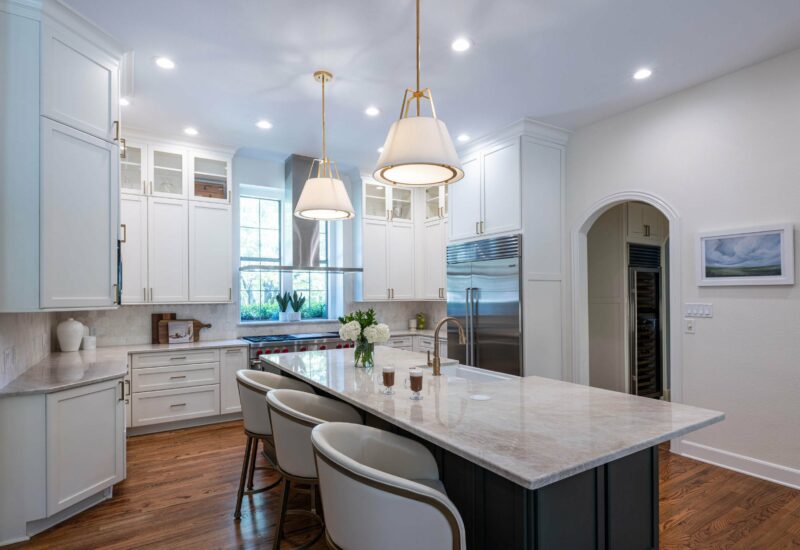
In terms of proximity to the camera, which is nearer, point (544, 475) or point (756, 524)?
point (544, 475)

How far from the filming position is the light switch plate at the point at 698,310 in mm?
3463

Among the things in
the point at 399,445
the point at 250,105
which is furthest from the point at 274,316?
the point at 399,445

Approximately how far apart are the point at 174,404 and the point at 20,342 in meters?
1.61

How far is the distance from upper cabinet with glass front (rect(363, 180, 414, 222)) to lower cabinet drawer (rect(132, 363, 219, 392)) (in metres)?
2.54

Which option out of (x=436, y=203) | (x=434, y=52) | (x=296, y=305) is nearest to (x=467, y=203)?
(x=436, y=203)

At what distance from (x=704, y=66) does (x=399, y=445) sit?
3413mm

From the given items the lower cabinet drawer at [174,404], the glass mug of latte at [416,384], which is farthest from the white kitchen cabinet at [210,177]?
the glass mug of latte at [416,384]

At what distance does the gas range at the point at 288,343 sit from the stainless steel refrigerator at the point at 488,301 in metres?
1.37

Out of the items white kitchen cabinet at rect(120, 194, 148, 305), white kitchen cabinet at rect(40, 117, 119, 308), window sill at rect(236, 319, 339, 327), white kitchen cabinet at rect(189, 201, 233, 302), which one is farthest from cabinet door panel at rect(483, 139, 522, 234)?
white kitchen cabinet at rect(120, 194, 148, 305)

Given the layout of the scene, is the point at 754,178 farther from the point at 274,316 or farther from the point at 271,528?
the point at 274,316

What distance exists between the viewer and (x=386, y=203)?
5859 mm

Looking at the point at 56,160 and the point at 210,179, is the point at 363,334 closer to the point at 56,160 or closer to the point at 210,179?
the point at 56,160

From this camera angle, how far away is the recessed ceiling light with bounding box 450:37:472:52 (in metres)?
2.86

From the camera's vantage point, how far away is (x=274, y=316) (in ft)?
18.2
